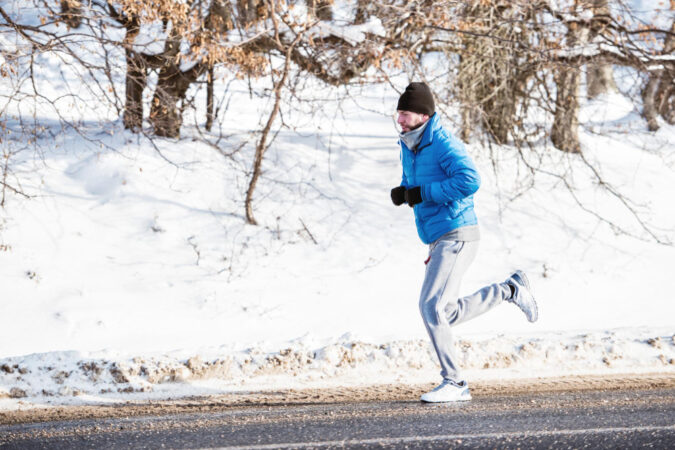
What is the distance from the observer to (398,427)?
12.9 feet

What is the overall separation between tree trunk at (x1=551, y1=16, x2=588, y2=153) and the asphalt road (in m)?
6.88

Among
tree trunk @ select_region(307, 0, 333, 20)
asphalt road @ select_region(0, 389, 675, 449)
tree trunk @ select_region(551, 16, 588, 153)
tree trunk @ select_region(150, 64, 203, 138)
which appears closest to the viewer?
asphalt road @ select_region(0, 389, 675, 449)

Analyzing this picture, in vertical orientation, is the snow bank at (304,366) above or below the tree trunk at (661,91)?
below

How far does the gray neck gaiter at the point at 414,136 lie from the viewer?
4496mm

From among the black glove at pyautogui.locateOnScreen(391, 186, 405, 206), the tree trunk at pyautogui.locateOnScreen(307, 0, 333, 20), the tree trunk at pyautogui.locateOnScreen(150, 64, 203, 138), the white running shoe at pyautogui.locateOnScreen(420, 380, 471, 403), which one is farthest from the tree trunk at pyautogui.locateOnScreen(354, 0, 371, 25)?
the white running shoe at pyautogui.locateOnScreen(420, 380, 471, 403)

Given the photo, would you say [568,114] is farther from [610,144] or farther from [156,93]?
[156,93]

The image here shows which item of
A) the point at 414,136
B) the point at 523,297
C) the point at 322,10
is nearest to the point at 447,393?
the point at 523,297

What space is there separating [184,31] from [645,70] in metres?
6.96

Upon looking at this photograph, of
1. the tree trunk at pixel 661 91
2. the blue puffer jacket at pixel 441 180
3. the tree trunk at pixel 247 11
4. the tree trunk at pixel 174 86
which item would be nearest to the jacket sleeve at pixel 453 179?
the blue puffer jacket at pixel 441 180

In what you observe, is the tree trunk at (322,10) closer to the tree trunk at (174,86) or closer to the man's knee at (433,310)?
the tree trunk at (174,86)

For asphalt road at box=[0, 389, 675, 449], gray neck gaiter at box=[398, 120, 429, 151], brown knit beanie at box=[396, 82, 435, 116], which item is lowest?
asphalt road at box=[0, 389, 675, 449]

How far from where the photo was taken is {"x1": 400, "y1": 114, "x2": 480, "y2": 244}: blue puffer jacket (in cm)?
433

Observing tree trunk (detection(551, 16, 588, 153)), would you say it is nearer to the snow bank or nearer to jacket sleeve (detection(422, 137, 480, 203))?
the snow bank

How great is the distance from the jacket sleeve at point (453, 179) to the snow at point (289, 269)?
182 cm
